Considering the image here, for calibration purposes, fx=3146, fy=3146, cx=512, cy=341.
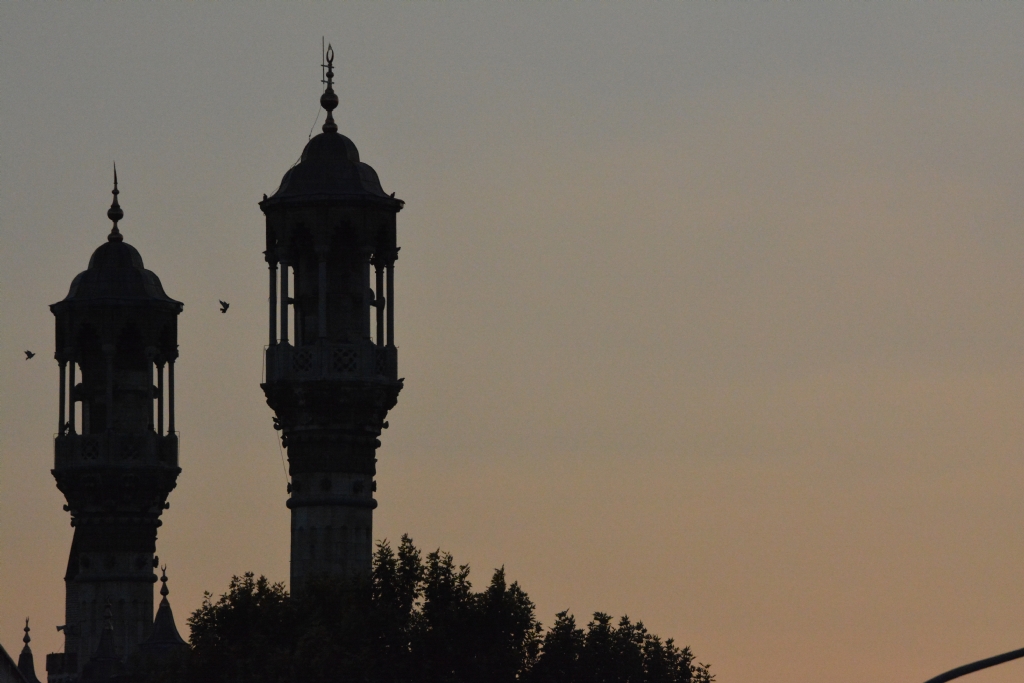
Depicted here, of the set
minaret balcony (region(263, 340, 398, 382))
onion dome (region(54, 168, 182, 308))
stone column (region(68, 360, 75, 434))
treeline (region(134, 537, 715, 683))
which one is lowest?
treeline (region(134, 537, 715, 683))

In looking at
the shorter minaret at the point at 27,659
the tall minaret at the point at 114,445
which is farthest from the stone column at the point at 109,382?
the shorter minaret at the point at 27,659

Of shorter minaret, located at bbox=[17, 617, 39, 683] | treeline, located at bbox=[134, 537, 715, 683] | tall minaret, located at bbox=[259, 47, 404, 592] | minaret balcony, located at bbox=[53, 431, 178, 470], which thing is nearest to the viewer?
treeline, located at bbox=[134, 537, 715, 683]

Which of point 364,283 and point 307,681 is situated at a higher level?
point 364,283

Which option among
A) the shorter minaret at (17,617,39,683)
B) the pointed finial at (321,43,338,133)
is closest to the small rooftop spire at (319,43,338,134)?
the pointed finial at (321,43,338,133)

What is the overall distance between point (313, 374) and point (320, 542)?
513 centimetres

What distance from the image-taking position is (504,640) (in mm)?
88438

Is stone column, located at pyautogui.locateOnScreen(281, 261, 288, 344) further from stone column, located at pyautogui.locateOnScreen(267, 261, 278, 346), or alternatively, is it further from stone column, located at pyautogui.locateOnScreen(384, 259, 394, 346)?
stone column, located at pyautogui.locateOnScreen(384, 259, 394, 346)

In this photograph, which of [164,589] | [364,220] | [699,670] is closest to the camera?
[699,670]

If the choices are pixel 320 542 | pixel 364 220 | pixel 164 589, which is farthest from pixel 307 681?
pixel 164 589

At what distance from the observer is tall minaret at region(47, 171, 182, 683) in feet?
395

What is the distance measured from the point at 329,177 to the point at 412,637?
690 inches

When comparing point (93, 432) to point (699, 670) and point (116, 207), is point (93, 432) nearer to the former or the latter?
point (116, 207)

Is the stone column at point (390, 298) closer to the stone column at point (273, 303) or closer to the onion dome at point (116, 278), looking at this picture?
the stone column at point (273, 303)

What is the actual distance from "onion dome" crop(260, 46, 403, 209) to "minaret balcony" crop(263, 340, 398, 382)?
462 cm
